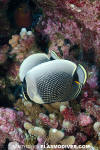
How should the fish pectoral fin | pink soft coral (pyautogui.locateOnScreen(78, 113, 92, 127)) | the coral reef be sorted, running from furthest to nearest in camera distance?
pink soft coral (pyautogui.locateOnScreen(78, 113, 92, 127)) → the coral reef → the fish pectoral fin

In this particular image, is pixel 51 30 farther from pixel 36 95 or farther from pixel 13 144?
pixel 13 144

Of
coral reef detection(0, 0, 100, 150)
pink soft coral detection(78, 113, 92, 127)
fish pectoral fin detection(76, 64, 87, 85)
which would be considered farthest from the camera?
pink soft coral detection(78, 113, 92, 127)

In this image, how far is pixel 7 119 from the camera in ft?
9.21

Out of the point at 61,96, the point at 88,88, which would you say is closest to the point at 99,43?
the point at 88,88

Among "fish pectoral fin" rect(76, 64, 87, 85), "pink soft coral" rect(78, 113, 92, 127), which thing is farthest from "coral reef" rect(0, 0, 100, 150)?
"fish pectoral fin" rect(76, 64, 87, 85)

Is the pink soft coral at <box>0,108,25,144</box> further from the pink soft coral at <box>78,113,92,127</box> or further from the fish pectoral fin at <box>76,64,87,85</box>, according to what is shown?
the fish pectoral fin at <box>76,64,87,85</box>

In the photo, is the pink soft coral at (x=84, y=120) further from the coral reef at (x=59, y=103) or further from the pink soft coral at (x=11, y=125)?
the pink soft coral at (x=11, y=125)

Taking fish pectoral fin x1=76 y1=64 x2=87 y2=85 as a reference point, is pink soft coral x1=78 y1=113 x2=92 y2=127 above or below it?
below

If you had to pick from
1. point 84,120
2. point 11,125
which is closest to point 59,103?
point 84,120

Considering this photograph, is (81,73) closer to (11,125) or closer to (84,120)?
→ (84,120)

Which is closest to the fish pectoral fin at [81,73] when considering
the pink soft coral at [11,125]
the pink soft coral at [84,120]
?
the pink soft coral at [84,120]

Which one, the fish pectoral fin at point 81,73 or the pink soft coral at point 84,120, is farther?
the pink soft coral at point 84,120

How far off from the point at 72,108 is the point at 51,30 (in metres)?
2.07

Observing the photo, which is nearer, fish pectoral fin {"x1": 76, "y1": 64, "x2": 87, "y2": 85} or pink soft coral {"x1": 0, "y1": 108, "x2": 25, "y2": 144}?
fish pectoral fin {"x1": 76, "y1": 64, "x2": 87, "y2": 85}
